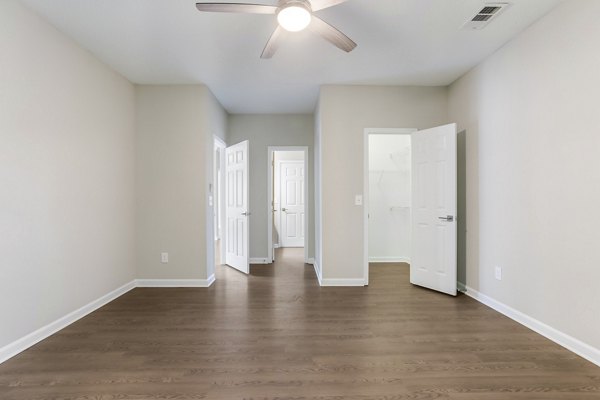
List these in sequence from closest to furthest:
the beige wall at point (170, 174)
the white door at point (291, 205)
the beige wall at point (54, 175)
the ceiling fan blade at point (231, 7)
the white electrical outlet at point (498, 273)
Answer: the ceiling fan blade at point (231, 7) < the beige wall at point (54, 175) < the white electrical outlet at point (498, 273) < the beige wall at point (170, 174) < the white door at point (291, 205)

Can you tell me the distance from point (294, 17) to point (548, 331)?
10.3ft

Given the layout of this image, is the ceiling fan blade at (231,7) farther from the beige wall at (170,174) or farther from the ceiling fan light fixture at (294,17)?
the beige wall at (170,174)

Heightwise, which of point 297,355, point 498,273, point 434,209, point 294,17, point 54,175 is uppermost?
point 294,17

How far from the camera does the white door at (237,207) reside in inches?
186

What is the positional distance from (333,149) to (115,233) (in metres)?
2.84

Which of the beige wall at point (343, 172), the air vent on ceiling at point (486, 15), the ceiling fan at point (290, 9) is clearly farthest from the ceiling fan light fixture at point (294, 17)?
the beige wall at point (343, 172)

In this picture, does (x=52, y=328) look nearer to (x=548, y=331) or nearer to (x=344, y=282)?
(x=344, y=282)

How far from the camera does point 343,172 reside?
405 centimetres

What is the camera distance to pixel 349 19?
256 cm

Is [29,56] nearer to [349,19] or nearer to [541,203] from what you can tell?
[349,19]

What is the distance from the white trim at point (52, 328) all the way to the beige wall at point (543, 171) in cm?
415

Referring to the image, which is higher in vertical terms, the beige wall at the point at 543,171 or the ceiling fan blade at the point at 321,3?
the ceiling fan blade at the point at 321,3

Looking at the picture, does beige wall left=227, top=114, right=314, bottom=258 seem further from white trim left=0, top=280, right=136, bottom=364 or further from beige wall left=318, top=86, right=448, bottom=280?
white trim left=0, top=280, right=136, bottom=364

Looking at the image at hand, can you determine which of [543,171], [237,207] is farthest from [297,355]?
[237,207]
